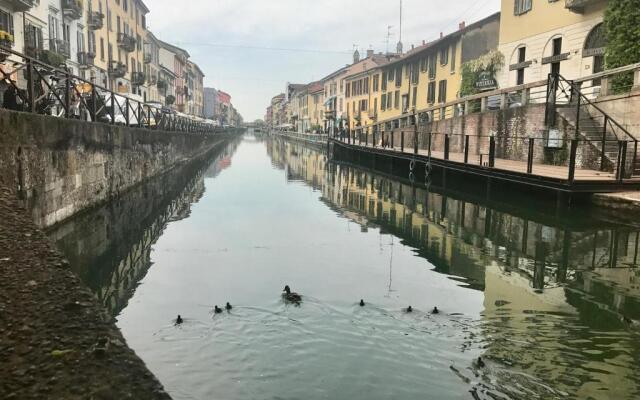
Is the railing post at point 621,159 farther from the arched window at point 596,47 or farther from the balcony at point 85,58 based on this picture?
the balcony at point 85,58

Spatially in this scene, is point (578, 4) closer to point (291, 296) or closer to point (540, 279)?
point (540, 279)

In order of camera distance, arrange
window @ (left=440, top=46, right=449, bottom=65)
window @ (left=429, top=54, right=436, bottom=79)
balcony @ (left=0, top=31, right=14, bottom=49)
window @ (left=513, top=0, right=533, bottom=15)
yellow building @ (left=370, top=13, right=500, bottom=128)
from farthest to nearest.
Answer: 1. window @ (left=429, top=54, right=436, bottom=79)
2. window @ (left=440, top=46, right=449, bottom=65)
3. yellow building @ (left=370, top=13, right=500, bottom=128)
4. window @ (left=513, top=0, right=533, bottom=15)
5. balcony @ (left=0, top=31, right=14, bottom=49)

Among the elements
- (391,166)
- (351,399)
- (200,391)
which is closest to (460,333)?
(351,399)

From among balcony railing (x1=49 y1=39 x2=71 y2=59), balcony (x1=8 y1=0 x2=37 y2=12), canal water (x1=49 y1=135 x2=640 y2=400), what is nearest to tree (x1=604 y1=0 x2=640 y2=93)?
canal water (x1=49 y1=135 x2=640 y2=400)

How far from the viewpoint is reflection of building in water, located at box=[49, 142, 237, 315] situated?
8.35 meters

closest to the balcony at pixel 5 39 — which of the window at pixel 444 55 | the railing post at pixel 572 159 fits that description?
the railing post at pixel 572 159

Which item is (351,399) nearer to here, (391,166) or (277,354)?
(277,354)

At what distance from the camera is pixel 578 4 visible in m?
23.5

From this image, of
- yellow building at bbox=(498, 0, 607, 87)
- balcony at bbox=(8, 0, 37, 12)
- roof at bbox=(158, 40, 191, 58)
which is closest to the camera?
yellow building at bbox=(498, 0, 607, 87)

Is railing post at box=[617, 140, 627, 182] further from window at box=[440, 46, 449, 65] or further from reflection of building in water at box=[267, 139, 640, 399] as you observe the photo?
window at box=[440, 46, 449, 65]

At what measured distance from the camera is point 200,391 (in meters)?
4.70

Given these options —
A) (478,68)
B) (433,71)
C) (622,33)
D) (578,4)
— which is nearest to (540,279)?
(622,33)

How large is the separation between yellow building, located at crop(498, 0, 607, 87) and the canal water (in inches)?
479

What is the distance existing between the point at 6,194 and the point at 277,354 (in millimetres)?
3101
